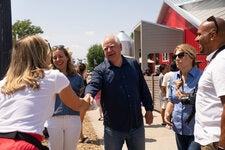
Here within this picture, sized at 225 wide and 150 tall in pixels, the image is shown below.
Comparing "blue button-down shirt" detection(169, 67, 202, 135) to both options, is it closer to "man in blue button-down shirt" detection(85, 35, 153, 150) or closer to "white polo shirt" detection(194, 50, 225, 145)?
"man in blue button-down shirt" detection(85, 35, 153, 150)

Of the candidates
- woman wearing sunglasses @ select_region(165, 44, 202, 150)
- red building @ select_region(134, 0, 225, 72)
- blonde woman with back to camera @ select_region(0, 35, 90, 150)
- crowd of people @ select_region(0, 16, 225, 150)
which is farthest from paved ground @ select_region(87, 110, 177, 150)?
red building @ select_region(134, 0, 225, 72)

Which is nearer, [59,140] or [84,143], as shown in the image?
[59,140]

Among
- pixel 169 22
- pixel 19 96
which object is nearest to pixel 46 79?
pixel 19 96

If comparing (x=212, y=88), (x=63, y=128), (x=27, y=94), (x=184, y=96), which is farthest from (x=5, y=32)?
(x=212, y=88)

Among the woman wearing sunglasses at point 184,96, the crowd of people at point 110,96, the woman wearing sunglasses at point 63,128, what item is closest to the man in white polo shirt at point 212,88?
the crowd of people at point 110,96

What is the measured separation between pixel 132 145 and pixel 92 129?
230 inches

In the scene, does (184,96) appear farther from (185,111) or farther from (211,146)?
(211,146)

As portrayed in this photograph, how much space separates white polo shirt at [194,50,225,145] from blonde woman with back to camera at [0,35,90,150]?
1073 millimetres

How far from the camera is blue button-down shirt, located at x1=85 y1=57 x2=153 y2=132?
13.9 feet

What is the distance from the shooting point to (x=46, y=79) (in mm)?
2691

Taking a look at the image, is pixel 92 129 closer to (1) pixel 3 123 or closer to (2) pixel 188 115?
(2) pixel 188 115

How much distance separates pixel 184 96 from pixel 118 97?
2.48 ft

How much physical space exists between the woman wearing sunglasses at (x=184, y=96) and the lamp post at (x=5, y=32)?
1.95 metres

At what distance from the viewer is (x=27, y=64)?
107 inches
